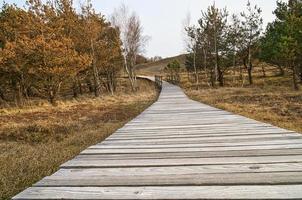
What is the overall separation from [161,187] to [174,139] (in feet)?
9.16

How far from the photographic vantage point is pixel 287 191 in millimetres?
2695

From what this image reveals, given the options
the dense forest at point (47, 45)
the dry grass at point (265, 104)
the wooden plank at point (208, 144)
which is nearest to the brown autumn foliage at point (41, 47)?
the dense forest at point (47, 45)

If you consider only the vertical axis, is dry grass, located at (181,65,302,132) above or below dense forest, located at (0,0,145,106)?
below

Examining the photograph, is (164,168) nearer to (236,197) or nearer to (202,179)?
(202,179)

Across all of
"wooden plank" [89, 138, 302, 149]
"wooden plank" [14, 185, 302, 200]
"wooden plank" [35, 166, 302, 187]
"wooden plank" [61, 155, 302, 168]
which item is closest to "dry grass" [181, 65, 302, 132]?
"wooden plank" [89, 138, 302, 149]

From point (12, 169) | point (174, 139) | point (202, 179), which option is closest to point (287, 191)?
point (202, 179)

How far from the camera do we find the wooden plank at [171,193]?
266 cm

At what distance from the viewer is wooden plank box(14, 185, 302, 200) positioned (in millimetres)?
2656

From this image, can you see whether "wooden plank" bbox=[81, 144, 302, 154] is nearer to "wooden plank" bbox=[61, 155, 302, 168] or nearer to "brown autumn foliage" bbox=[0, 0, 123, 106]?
"wooden plank" bbox=[61, 155, 302, 168]

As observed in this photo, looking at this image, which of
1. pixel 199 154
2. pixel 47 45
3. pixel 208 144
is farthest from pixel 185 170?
pixel 47 45

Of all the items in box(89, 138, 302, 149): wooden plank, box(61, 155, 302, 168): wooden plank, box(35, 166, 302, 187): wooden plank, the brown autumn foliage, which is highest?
the brown autumn foliage

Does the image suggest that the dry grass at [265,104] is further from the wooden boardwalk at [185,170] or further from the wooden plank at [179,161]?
the wooden plank at [179,161]

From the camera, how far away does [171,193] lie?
2.79m

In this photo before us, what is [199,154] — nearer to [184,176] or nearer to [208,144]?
[208,144]
